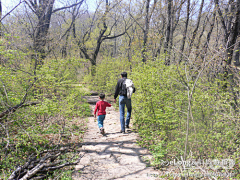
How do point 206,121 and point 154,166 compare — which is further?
point 206,121

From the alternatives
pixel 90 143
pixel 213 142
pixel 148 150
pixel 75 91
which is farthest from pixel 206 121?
pixel 75 91

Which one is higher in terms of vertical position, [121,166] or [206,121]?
[206,121]

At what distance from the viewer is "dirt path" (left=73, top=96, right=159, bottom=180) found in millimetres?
3199

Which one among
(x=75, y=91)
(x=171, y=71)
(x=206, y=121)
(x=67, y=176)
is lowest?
(x=67, y=176)

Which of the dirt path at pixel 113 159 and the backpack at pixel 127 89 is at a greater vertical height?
the backpack at pixel 127 89

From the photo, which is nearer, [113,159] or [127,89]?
[113,159]

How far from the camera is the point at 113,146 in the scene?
14.8ft

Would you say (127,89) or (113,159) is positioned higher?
(127,89)

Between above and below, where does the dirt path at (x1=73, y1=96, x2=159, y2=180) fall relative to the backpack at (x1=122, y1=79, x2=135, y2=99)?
below

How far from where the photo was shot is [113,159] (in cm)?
385

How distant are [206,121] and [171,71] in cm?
181

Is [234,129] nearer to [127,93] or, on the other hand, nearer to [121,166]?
[121,166]

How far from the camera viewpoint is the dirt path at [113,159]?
3199 millimetres

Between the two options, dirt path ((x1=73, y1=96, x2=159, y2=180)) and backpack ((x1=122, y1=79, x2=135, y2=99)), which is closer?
dirt path ((x1=73, y1=96, x2=159, y2=180))
